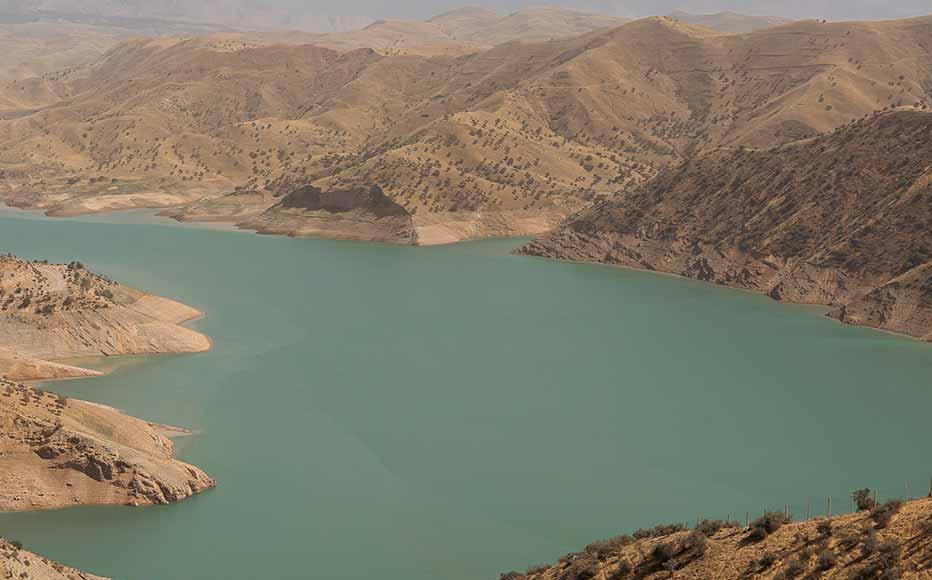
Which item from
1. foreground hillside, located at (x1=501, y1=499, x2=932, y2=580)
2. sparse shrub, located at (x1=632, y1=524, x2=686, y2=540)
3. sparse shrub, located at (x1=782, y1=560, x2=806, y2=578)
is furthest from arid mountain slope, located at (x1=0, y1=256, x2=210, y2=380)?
sparse shrub, located at (x1=782, y1=560, x2=806, y2=578)

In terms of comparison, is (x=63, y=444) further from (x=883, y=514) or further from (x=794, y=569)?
(x=883, y=514)

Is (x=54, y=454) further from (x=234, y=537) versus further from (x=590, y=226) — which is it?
(x=590, y=226)

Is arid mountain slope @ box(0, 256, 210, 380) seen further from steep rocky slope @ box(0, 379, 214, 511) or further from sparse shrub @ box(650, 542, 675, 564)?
sparse shrub @ box(650, 542, 675, 564)

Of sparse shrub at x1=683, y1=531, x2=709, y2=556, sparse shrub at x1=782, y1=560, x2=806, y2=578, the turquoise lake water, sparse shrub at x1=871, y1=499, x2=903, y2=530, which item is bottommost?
the turquoise lake water

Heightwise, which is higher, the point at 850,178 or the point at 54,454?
the point at 850,178

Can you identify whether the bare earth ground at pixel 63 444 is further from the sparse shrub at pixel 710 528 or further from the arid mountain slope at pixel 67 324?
the sparse shrub at pixel 710 528

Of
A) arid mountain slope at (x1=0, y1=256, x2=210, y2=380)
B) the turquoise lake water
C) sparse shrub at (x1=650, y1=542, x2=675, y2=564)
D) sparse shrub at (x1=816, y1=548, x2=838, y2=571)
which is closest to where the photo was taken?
sparse shrub at (x1=816, y1=548, x2=838, y2=571)

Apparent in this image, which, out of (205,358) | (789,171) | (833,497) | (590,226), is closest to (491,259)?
(590,226)
